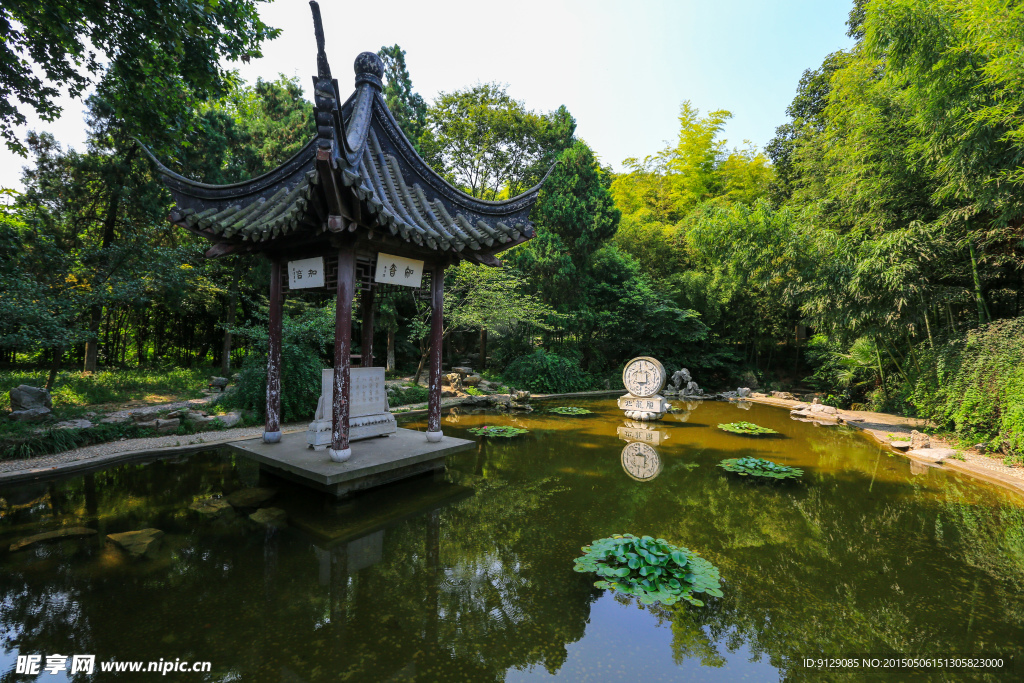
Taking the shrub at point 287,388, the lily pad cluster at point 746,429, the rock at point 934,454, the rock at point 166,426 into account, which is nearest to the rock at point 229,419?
the shrub at point 287,388

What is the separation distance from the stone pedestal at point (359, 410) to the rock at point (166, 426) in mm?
3185

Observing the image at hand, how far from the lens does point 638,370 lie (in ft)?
33.9

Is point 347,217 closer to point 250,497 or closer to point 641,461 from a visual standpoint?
point 250,497

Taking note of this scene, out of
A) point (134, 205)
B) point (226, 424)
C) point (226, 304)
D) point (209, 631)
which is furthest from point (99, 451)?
point (226, 304)

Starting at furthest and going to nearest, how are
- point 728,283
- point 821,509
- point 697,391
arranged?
point 728,283, point 697,391, point 821,509

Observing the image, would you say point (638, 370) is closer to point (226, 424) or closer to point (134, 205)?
point (226, 424)

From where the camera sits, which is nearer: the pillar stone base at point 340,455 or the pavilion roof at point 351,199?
the pavilion roof at point 351,199

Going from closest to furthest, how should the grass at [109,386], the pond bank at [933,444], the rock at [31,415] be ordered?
1. the pond bank at [933,444]
2. the rock at [31,415]
3. the grass at [109,386]

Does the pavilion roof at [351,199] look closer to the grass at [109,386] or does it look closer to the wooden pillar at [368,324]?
the wooden pillar at [368,324]

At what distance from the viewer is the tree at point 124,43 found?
530 centimetres

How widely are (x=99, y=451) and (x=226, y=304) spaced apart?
439 inches

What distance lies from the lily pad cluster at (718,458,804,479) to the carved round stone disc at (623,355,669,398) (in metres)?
3.67

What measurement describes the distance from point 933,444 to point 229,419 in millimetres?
12564

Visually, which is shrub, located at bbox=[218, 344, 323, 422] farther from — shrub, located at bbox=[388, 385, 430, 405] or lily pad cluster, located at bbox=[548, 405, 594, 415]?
lily pad cluster, located at bbox=[548, 405, 594, 415]
